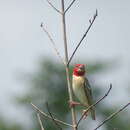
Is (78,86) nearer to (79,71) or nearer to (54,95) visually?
(79,71)

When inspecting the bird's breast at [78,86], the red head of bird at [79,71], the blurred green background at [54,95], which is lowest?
the blurred green background at [54,95]

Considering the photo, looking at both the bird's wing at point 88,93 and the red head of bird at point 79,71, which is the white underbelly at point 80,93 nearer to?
the bird's wing at point 88,93

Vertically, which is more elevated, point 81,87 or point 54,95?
point 81,87

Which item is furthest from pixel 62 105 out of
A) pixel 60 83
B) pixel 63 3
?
pixel 63 3

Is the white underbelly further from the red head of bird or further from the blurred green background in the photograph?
the blurred green background

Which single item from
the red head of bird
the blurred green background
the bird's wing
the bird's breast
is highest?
the red head of bird

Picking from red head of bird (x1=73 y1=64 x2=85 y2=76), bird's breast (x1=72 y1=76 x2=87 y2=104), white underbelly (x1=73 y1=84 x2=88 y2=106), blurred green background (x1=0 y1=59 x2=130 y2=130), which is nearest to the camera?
white underbelly (x1=73 y1=84 x2=88 y2=106)

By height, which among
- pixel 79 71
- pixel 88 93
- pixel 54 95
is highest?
pixel 79 71

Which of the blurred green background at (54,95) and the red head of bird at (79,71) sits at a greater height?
the red head of bird at (79,71)

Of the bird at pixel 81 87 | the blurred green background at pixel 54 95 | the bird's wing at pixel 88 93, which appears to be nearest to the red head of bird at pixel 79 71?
the bird at pixel 81 87

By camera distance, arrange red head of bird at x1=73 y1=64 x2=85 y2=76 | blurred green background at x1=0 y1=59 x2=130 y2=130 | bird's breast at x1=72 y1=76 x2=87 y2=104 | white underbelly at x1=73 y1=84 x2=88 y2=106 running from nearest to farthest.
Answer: white underbelly at x1=73 y1=84 x2=88 y2=106 < red head of bird at x1=73 y1=64 x2=85 y2=76 < bird's breast at x1=72 y1=76 x2=87 y2=104 < blurred green background at x1=0 y1=59 x2=130 y2=130

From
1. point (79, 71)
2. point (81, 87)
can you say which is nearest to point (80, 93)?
point (81, 87)

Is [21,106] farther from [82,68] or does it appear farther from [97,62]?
[82,68]

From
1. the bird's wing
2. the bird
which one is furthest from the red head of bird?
the bird's wing
